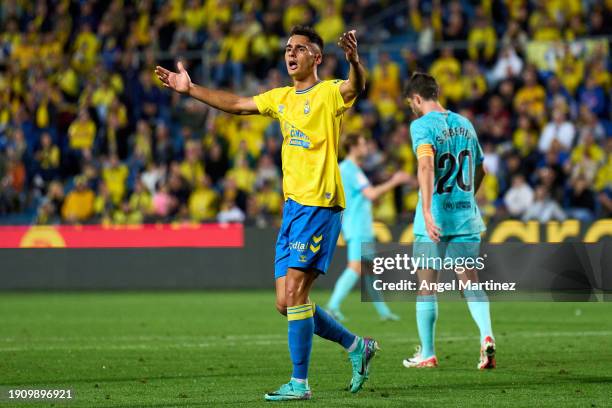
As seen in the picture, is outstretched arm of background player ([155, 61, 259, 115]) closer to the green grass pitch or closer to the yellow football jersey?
the yellow football jersey

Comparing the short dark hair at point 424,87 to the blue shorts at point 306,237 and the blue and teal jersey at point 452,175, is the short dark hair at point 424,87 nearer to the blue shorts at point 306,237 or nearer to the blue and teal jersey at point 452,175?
the blue and teal jersey at point 452,175

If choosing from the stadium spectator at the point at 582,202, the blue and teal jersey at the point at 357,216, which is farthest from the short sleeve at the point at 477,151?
the stadium spectator at the point at 582,202

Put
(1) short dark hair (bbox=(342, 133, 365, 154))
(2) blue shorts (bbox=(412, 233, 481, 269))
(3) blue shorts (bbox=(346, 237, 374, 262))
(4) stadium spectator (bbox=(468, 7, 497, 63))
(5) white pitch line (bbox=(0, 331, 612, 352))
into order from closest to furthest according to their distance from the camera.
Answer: (2) blue shorts (bbox=(412, 233, 481, 269)) < (5) white pitch line (bbox=(0, 331, 612, 352)) < (1) short dark hair (bbox=(342, 133, 365, 154)) < (3) blue shorts (bbox=(346, 237, 374, 262)) < (4) stadium spectator (bbox=(468, 7, 497, 63))

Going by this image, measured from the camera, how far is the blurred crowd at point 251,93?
2120cm

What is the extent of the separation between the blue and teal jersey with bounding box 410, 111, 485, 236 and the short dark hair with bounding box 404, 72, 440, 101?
0.19 metres

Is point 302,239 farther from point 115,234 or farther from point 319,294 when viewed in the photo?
point 115,234

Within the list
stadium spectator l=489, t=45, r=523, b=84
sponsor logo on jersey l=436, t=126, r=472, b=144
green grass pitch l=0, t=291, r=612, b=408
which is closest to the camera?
green grass pitch l=0, t=291, r=612, b=408

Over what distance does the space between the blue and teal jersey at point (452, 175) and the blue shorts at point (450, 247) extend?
0.06m

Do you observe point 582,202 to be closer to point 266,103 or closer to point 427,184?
point 427,184

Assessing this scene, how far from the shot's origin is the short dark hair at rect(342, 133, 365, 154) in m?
14.6

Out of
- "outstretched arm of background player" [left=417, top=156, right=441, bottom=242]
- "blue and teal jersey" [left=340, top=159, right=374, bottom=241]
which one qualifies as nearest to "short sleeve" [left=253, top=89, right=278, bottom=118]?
"outstretched arm of background player" [left=417, top=156, right=441, bottom=242]

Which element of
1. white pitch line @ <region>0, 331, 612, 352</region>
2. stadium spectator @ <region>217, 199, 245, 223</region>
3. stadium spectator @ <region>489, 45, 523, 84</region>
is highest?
stadium spectator @ <region>489, 45, 523, 84</region>

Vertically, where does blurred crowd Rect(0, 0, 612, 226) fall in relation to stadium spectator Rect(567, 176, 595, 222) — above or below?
above

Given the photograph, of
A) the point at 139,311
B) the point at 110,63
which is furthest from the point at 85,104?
the point at 139,311
